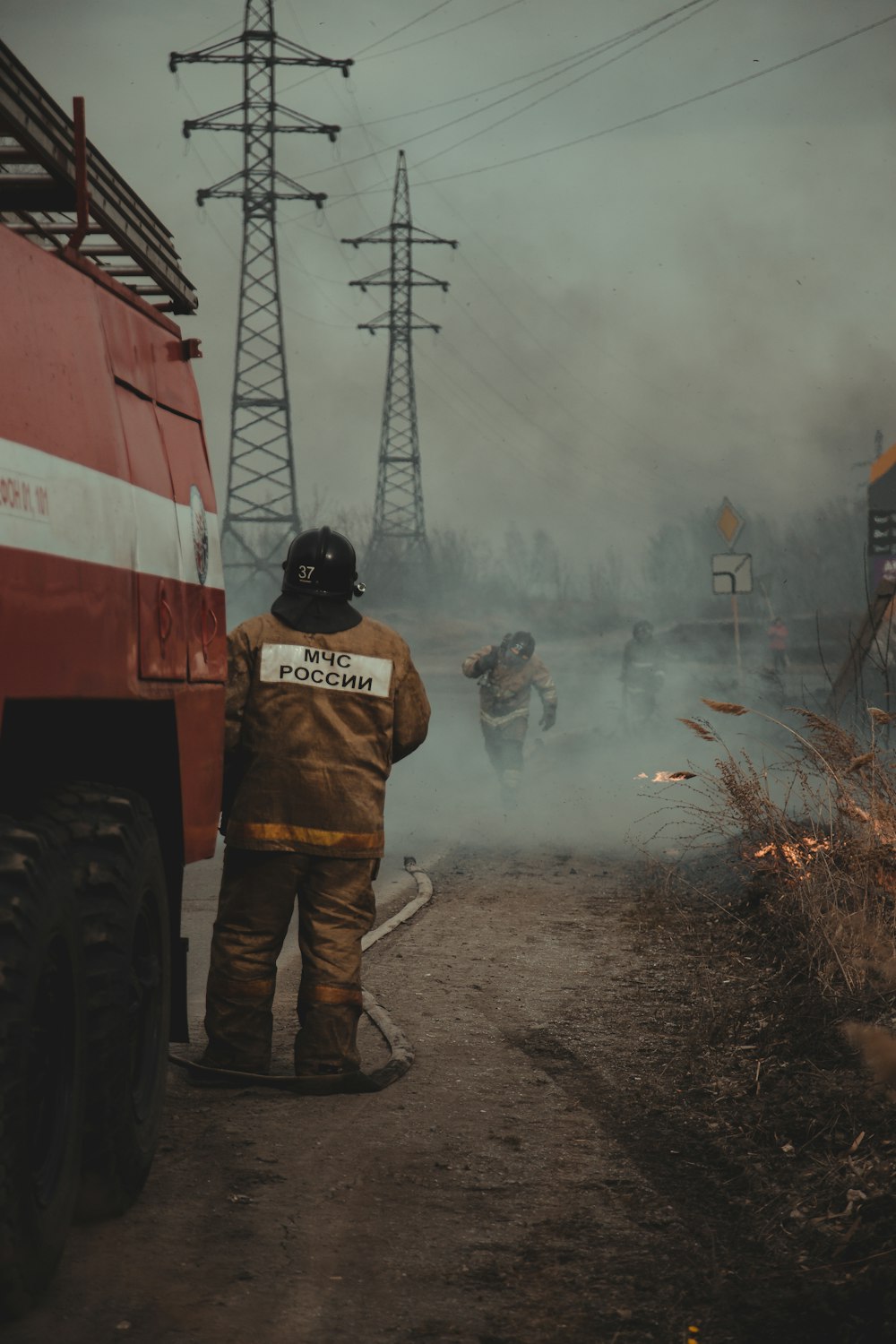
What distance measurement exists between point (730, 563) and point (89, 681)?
17.8 m


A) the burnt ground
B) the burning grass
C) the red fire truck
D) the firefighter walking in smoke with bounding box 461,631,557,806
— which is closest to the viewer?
the red fire truck

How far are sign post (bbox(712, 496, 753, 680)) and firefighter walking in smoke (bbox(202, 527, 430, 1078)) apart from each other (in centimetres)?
1537

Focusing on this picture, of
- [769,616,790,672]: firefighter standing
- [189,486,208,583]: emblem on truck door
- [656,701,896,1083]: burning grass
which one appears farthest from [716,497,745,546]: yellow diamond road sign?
[189,486,208,583]: emblem on truck door

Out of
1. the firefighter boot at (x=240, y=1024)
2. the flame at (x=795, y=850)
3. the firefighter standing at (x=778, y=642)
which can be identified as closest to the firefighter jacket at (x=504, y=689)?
the flame at (x=795, y=850)

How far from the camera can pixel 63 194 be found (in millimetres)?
3971

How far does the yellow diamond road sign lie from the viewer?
20266mm

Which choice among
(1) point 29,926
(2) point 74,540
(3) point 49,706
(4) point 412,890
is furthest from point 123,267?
(4) point 412,890

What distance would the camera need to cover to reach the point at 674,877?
1041cm

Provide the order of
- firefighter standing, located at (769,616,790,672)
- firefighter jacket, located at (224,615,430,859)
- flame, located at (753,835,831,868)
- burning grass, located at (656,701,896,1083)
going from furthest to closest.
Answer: firefighter standing, located at (769,616,790,672) < flame, located at (753,835,831,868) < burning grass, located at (656,701,896,1083) < firefighter jacket, located at (224,615,430,859)

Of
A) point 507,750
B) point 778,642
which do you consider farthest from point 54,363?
point 778,642

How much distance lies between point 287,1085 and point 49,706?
93.3 inches

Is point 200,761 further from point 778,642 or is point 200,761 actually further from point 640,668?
point 778,642

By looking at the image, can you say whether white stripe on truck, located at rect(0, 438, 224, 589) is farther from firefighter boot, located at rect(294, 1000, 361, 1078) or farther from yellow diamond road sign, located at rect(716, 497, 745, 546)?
yellow diamond road sign, located at rect(716, 497, 745, 546)

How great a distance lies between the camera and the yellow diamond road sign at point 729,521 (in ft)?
66.5
